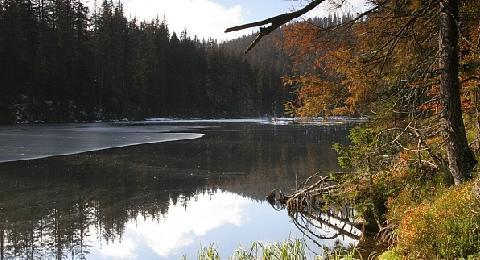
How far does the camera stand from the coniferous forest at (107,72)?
57344mm

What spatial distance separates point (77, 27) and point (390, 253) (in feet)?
240

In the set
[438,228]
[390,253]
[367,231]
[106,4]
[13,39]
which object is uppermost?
[106,4]

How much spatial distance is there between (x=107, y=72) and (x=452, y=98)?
7180cm

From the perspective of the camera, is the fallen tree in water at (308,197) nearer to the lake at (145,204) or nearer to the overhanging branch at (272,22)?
the lake at (145,204)

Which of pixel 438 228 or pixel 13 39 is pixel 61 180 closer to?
pixel 438 228

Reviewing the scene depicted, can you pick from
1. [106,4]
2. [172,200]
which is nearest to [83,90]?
[106,4]

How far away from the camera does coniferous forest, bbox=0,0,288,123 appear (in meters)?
57.3

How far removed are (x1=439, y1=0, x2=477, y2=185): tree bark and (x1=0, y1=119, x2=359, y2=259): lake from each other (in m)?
3.48

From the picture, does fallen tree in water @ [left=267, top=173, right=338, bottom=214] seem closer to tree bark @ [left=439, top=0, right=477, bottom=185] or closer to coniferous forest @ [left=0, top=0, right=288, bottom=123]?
tree bark @ [left=439, top=0, right=477, bottom=185]

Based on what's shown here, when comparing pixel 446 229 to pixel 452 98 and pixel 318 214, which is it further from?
pixel 318 214

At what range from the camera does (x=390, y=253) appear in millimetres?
6801

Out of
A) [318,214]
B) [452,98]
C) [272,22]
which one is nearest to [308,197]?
[318,214]

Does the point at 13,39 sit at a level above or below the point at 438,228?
above

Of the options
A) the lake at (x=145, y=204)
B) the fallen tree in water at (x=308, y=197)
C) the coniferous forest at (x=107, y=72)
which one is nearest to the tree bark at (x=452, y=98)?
the lake at (x=145, y=204)
